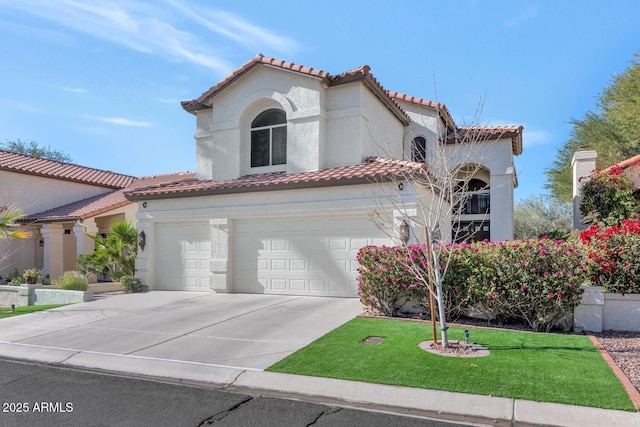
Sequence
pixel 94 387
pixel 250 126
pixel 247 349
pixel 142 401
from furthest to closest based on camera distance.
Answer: pixel 250 126 < pixel 247 349 < pixel 94 387 < pixel 142 401

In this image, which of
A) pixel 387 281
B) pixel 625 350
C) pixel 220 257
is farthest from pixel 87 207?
pixel 625 350

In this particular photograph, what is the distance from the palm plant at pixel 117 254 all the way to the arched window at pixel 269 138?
5.16m

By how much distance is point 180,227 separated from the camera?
15039 millimetres

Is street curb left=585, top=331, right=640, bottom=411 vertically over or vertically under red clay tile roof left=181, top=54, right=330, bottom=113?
under

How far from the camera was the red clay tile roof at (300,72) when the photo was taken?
13.7 metres

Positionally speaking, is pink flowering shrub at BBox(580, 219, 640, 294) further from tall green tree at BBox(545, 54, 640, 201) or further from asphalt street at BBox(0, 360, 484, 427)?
tall green tree at BBox(545, 54, 640, 201)

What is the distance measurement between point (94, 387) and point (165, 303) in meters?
6.39

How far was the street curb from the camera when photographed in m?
5.19

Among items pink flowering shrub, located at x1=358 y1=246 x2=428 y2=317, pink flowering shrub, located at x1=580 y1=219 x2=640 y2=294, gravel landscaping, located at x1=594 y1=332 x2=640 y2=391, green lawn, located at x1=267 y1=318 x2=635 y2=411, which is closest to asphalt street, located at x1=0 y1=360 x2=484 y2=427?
green lawn, located at x1=267 y1=318 x2=635 y2=411

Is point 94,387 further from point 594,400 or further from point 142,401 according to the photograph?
point 594,400

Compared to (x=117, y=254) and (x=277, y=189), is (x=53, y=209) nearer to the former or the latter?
(x=117, y=254)

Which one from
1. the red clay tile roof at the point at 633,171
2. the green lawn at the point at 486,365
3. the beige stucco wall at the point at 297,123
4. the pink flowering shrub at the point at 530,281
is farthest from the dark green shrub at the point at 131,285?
the red clay tile roof at the point at 633,171

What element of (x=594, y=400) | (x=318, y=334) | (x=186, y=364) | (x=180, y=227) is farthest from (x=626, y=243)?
(x=180, y=227)

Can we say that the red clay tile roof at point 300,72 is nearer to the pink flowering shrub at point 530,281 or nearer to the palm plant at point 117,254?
the palm plant at point 117,254
